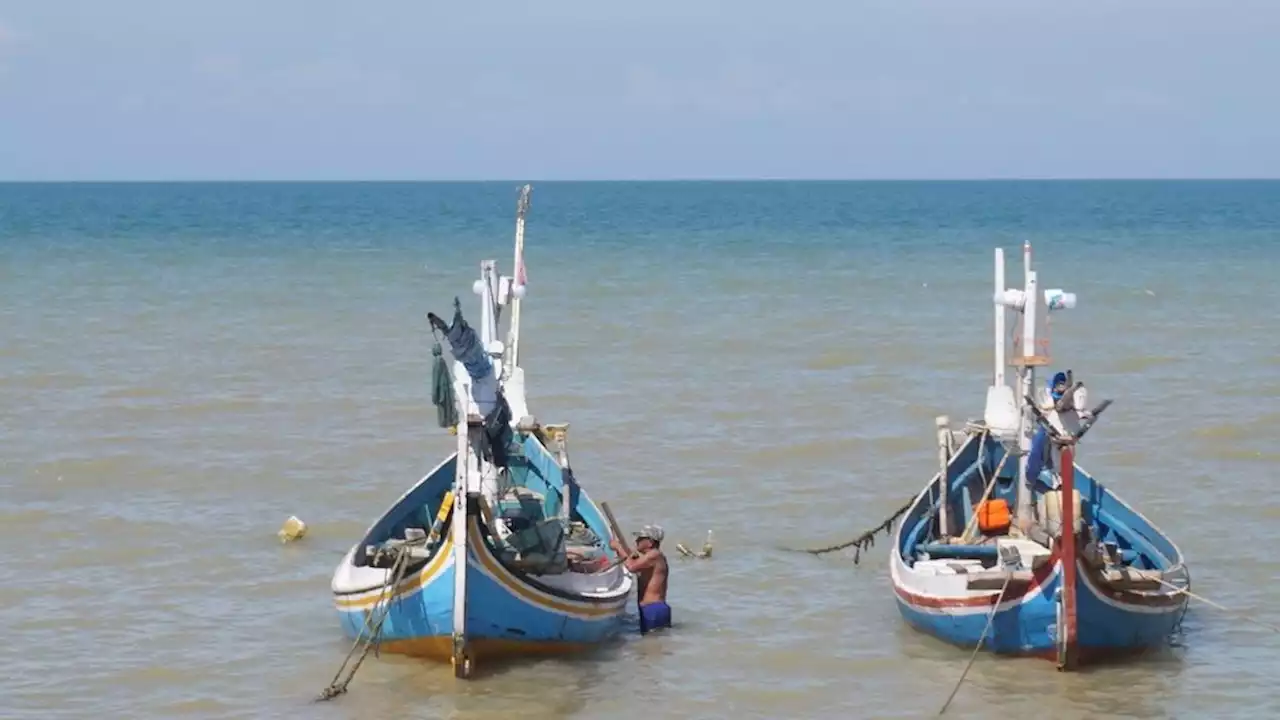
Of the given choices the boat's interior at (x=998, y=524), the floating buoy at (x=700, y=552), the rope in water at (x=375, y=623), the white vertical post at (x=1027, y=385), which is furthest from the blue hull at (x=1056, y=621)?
the rope in water at (x=375, y=623)

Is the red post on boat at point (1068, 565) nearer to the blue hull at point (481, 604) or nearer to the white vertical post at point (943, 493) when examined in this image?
the white vertical post at point (943, 493)

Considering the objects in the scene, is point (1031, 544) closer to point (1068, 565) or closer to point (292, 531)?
point (1068, 565)

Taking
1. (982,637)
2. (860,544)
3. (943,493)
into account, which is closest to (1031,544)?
(943,493)

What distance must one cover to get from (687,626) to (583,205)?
434ft

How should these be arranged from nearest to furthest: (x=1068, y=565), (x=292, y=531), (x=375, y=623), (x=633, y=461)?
(x=1068, y=565)
(x=375, y=623)
(x=292, y=531)
(x=633, y=461)

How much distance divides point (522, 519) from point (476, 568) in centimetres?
240

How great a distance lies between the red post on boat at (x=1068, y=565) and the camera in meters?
16.1

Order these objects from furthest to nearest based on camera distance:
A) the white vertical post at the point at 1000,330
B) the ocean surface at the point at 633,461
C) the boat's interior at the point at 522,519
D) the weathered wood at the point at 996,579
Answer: the white vertical post at the point at 1000,330 → the boat's interior at the point at 522,519 → the ocean surface at the point at 633,461 → the weathered wood at the point at 996,579

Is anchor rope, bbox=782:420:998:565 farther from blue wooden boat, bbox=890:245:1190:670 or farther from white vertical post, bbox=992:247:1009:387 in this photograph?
white vertical post, bbox=992:247:1009:387

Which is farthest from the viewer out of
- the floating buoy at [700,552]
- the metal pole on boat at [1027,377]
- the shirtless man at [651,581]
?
the floating buoy at [700,552]

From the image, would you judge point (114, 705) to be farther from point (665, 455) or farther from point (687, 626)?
point (665, 455)

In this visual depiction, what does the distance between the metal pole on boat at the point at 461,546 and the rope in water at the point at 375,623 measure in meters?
0.61

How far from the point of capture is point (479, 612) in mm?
16828

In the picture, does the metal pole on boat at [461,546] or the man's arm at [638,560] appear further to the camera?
the man's arm at [638,560]
